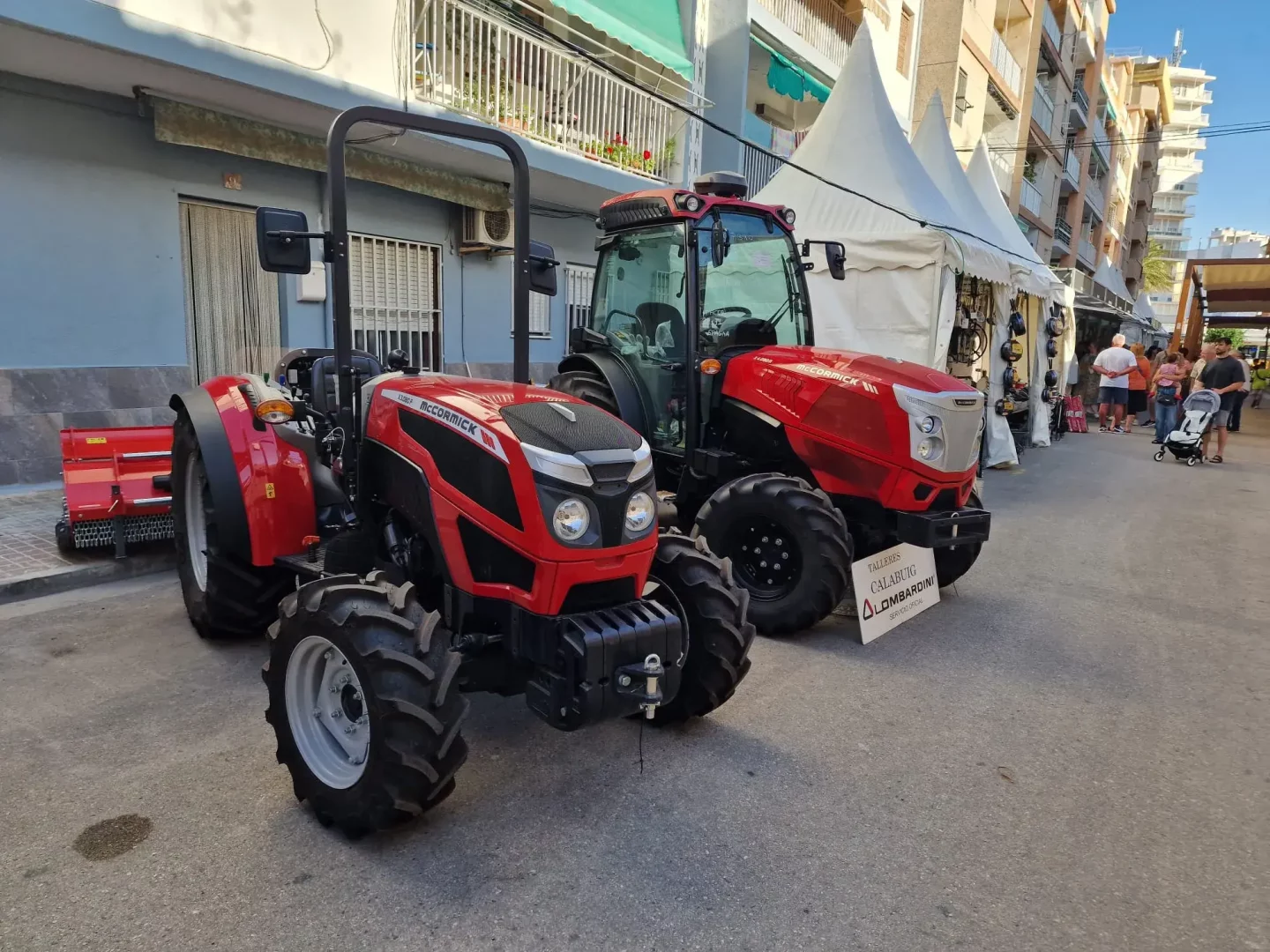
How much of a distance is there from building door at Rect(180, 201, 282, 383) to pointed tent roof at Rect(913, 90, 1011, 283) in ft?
30.6

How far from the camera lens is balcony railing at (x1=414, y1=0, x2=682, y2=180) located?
775cm

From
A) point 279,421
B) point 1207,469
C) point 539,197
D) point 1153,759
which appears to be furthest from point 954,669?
point 1207,469

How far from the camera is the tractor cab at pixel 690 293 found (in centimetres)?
482

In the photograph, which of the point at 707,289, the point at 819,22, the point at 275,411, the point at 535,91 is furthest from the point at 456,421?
the point at 819,22

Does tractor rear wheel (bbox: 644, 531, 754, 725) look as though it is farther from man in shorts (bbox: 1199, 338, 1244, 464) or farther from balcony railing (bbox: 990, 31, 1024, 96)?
balcony railing (bbox: 990, 31, 1024, 96)

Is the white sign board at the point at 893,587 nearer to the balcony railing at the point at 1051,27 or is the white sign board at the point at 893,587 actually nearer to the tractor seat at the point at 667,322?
the tractor seat at the point at 667,322

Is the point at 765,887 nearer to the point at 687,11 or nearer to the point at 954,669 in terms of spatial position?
the point at 954,669

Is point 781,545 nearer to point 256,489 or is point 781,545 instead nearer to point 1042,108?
point 256,489

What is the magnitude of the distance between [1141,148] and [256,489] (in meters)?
63.3

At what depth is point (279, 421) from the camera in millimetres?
3316

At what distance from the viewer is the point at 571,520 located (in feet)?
A: 7.68

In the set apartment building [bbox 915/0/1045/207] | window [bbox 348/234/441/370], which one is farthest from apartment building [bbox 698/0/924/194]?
window [bbox 348/234/441/370]

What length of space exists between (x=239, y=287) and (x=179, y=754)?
5371 mm

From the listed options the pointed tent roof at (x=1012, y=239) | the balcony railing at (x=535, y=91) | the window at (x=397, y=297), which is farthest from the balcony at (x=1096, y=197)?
the window at (x=397, y=297)
